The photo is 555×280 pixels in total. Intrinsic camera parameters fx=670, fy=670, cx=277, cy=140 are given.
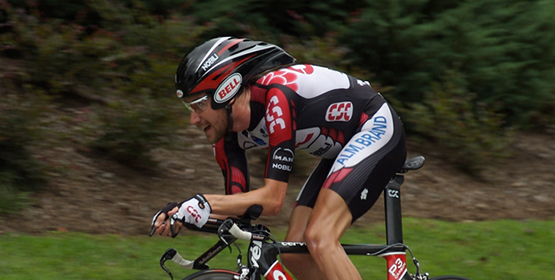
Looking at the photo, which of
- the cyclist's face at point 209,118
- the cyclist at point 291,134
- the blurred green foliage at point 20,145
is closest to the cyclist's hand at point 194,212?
the cyclist at point 291,134

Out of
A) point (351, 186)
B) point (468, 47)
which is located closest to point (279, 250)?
point (351, 186)

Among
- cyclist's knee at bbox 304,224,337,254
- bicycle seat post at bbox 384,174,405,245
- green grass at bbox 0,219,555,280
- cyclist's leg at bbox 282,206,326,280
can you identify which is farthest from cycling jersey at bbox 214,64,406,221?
green grass at bbox 0,219,555,280

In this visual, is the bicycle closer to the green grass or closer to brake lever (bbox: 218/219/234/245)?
brake lever (bbox: 218/219/234/245)

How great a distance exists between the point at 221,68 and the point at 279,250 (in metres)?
1.07

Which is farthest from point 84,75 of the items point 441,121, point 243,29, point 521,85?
point 521,85

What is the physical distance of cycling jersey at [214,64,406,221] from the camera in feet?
12.4

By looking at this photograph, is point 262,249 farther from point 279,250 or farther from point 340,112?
point 340,112

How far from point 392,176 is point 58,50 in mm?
4938

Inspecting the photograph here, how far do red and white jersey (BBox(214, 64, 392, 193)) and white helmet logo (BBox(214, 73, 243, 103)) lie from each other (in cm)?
16

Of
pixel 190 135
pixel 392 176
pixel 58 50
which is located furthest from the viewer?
pixel 190 135

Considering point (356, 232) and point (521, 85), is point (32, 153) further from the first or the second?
point (521, 85)

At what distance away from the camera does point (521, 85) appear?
9.98 meters

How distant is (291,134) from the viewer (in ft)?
12.1

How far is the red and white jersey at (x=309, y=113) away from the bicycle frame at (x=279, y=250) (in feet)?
1.25
